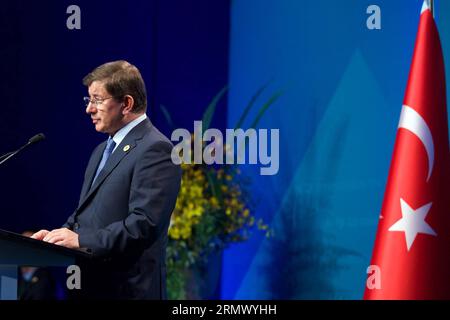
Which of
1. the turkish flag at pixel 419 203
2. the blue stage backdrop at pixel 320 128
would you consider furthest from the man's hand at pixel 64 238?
the blue stage backdrop at pixel 320 128

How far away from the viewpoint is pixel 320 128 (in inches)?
195

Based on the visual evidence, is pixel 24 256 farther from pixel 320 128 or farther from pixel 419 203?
pixel 320 128

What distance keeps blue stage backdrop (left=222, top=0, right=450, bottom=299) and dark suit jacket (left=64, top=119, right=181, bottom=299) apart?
7.11 feet

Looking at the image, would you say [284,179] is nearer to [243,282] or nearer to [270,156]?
[270,156]

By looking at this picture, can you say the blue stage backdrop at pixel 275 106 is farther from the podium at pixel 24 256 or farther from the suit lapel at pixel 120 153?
the podium at pixel 24 256

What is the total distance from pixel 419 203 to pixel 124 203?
1.60m

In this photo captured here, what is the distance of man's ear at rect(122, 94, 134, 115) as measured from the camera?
2.89m

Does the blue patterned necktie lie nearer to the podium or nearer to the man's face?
the man's face

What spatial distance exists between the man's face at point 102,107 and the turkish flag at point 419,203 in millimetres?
1568

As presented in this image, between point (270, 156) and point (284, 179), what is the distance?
8.5 inches

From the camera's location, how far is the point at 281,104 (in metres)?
5.09

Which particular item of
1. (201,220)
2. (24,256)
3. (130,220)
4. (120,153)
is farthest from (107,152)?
(201,220)

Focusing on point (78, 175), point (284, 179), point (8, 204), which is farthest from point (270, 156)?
point (8, 204)

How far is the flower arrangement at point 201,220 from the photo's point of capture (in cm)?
469
